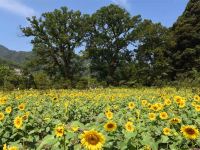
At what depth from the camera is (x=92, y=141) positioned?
3.48 m

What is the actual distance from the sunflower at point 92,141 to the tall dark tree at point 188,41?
118 ft

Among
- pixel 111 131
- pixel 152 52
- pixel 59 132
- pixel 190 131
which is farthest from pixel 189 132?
pixel 152 52

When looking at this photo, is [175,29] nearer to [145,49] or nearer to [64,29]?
[145,49]

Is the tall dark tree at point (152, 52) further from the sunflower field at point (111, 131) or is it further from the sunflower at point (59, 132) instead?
the sunflower at point (59, 132)

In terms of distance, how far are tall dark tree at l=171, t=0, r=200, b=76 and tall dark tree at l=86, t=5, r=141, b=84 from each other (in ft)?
16.4

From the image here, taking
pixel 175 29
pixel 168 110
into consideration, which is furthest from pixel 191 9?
pixel 168 110

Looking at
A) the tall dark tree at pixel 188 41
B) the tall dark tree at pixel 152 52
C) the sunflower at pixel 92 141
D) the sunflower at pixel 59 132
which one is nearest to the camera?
the sunflower at pixel 92 141

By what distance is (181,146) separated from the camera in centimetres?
544

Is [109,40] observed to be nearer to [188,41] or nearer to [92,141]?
[188,41]

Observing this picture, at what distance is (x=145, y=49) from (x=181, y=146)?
3839cm

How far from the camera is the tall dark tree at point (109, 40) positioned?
4366 centimetres

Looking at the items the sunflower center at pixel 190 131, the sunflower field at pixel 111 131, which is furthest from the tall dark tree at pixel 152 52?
the sunflower center at pixel 190 131

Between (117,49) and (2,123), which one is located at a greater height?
(117,49)

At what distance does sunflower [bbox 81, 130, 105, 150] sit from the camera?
3430 mm
